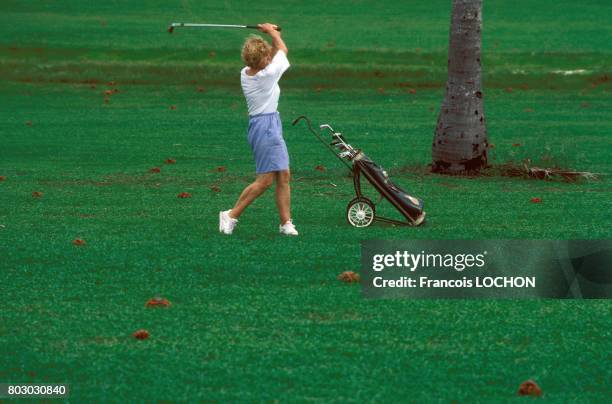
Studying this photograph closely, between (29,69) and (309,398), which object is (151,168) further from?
(29,69)

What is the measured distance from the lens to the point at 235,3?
→ 4131cm

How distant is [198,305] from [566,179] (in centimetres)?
724

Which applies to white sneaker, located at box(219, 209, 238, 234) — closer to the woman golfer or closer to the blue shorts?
the woman golfer

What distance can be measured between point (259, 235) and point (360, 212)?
3.05ft

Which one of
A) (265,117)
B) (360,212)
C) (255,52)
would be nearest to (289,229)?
(360,212)

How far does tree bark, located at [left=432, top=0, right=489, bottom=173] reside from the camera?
566 inches

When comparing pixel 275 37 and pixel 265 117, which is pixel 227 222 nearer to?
pixel 265 117

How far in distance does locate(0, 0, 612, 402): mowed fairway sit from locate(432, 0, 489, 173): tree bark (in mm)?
354

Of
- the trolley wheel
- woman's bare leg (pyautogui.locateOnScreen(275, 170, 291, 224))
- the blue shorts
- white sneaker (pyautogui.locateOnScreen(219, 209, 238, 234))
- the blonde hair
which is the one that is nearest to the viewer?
the blonde hair

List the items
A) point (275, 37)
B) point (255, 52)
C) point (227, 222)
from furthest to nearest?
point (227, 222)
point (275, 37)
point (255, 52)

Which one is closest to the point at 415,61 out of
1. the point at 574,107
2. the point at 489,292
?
the point at 574,107

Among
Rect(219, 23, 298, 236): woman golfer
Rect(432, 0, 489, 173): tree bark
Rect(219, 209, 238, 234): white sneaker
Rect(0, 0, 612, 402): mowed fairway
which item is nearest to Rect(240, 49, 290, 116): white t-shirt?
Rect(219, 23, 298, 236): woman golfer

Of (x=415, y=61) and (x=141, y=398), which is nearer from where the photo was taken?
(x=141, y=398)

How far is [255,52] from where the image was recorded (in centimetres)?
982
